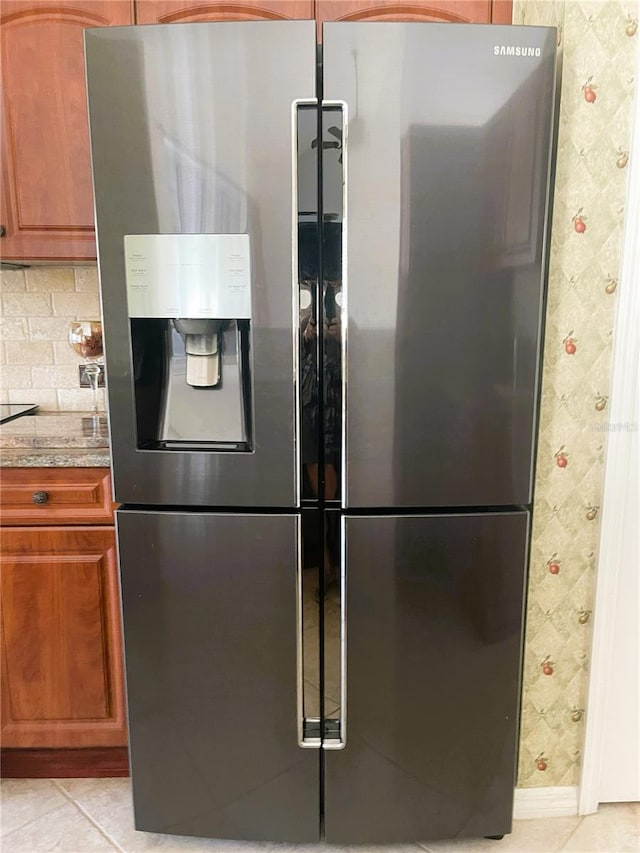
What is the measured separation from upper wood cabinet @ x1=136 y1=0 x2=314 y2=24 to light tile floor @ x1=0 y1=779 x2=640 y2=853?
2.02 metres

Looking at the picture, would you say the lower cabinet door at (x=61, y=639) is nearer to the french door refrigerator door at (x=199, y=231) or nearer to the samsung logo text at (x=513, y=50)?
the french door refrigerator door at (x=199, y=231)

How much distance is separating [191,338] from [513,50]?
82cm

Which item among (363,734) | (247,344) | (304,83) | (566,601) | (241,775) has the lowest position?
(241,775)

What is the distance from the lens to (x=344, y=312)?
3.77 ft

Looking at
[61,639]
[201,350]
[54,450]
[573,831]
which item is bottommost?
[573,831]

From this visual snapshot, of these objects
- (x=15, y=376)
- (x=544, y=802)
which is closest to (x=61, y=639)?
(x=15, y=376)

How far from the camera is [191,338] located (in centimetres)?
120

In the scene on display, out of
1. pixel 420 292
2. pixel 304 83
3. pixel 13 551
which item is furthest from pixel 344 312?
pixel 13 551

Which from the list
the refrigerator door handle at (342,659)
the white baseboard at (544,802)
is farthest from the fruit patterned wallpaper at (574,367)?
the refrigerator door handle at (342,659)

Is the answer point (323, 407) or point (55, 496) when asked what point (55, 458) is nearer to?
point (55, 496)

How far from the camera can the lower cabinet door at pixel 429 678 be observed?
125 centimetres

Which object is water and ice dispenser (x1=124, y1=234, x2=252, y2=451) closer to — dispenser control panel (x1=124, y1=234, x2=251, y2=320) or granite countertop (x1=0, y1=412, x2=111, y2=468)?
dispenser control panel (x1=124, y1=234, x2=251, y2=320)

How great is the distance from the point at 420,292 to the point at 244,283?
0.35m

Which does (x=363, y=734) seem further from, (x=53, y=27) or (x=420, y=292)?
(x=53, y=27)
